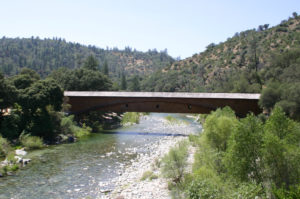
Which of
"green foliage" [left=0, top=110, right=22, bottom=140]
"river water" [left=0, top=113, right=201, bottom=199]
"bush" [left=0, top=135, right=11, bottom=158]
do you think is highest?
"green foliage" [left=0, top=110, right=22, bottom=140]

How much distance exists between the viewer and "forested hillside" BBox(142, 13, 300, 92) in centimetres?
4724

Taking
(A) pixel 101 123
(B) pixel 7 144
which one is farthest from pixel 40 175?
(A) pixel 101 123

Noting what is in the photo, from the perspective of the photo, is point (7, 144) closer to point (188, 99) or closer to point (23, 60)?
point (188, 99)

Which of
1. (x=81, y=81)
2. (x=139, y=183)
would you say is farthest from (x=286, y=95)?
(x=81, y=81)

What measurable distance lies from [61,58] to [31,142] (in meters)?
124

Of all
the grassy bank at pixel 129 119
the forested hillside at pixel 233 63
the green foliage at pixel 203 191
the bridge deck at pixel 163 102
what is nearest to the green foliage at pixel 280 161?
the green foliage at pixel 203 191

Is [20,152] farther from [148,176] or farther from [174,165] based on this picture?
[174,165]

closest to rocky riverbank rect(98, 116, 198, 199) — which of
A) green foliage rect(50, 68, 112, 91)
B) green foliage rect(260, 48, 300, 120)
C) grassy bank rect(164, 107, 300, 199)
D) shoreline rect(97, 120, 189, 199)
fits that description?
shoreline rect(97, 120, 189, 199)

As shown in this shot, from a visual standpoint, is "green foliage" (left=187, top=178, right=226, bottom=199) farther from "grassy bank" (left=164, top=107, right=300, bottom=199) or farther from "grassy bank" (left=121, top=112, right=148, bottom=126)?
"grassy bank" (left=121, top=112, right=148, bottom=126)

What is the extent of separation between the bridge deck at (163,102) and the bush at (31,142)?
9.81 meters

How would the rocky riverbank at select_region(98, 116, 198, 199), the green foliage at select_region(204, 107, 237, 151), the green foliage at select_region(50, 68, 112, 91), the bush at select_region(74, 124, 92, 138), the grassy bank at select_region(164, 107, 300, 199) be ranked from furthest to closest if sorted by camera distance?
1. the green foliage at select_region(50, 68, 112, 91)
2. the bush at select_region(74, 124, 92, 138)
3. the green foliage at select_region(204, 107, 237, 151)
4. the rocky riverbank at select_region(98, 116, 198, 199)
5. the grassy bank at select_region(164, 107, 300, 199)

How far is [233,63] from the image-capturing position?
59.8 metres

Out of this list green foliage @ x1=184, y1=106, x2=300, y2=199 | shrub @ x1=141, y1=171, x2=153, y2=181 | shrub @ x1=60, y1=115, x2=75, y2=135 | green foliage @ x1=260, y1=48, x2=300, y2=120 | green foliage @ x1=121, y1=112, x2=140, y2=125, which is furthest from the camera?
green foliage @ x1=121, y1=112, x2=140, y2=125

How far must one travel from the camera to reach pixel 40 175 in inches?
572
